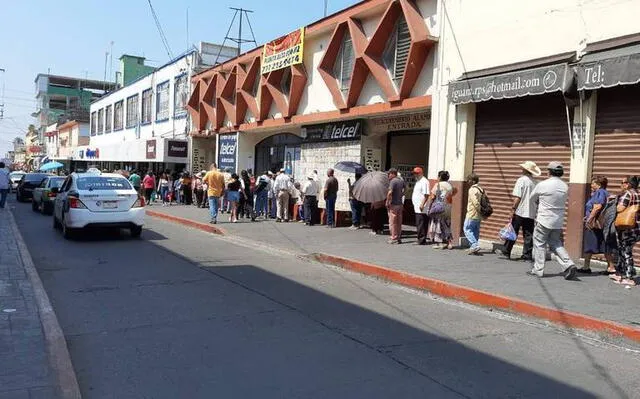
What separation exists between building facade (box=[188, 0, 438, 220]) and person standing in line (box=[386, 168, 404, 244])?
1.25 metres

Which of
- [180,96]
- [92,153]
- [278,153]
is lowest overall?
[278,153]

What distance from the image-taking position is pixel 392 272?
32.3 ft

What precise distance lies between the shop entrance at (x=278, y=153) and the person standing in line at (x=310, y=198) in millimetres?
3029

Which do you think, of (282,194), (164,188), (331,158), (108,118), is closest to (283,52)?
(331,158)

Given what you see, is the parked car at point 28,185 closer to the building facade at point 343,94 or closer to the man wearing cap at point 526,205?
the building facade at point 343,94

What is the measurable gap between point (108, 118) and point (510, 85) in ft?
142

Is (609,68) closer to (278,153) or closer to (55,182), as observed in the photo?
(278,153)

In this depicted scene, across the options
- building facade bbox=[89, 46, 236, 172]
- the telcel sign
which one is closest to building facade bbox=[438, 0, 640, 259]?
building facade bbox=[89, 46, 236, 172]

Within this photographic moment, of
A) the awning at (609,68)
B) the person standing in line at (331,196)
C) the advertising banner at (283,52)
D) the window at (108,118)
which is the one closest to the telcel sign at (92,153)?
the window at (108,118)

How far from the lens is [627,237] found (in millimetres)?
8648

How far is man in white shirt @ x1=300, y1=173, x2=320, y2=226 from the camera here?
18234 mm

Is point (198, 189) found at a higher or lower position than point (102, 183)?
lower

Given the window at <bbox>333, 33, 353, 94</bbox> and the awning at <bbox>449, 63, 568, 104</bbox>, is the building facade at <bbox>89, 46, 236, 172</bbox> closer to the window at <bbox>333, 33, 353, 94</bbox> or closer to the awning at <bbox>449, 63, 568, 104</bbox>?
the window at <bbox>333, 33, 353, 94</bbox>

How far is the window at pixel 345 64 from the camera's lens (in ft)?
58.9
